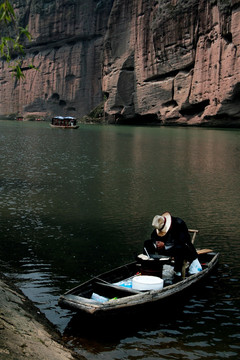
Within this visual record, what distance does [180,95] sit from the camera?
2881 inches

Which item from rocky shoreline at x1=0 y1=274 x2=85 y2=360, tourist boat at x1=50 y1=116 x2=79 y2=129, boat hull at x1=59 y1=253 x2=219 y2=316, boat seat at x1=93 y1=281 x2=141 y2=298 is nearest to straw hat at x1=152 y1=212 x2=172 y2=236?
boat hull at x1=59 y1=253 x2=219 y2=316

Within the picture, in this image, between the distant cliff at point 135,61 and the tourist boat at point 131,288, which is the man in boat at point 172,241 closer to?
the tourist boat at point 131,288

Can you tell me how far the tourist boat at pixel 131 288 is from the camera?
7.07m

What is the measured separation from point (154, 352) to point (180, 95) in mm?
69534

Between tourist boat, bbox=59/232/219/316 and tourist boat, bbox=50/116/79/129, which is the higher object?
tourist boat, bbox=50/116/79/129

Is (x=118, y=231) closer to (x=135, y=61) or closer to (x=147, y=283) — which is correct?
(x=147, y=283)

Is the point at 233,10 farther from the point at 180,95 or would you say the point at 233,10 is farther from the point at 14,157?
the point at 14,157

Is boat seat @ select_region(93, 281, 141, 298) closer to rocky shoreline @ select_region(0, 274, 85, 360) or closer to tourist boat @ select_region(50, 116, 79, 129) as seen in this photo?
rocky shoreline @ select_region(0, 274, 85, 360)

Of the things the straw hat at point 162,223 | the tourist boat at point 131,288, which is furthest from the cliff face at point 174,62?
the tourist boat at point 131,288

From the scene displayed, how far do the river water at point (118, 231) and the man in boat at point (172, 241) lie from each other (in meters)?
0.80

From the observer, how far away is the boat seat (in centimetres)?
767

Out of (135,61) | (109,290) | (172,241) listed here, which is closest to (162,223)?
(172,241)

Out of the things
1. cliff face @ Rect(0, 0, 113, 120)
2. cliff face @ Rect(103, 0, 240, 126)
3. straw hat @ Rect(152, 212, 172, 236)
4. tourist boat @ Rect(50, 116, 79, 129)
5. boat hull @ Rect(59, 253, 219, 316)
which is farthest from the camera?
cliff face @ Rect(0, 0, 113, 120)

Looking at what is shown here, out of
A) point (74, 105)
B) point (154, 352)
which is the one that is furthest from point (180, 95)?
point (154, 352)
